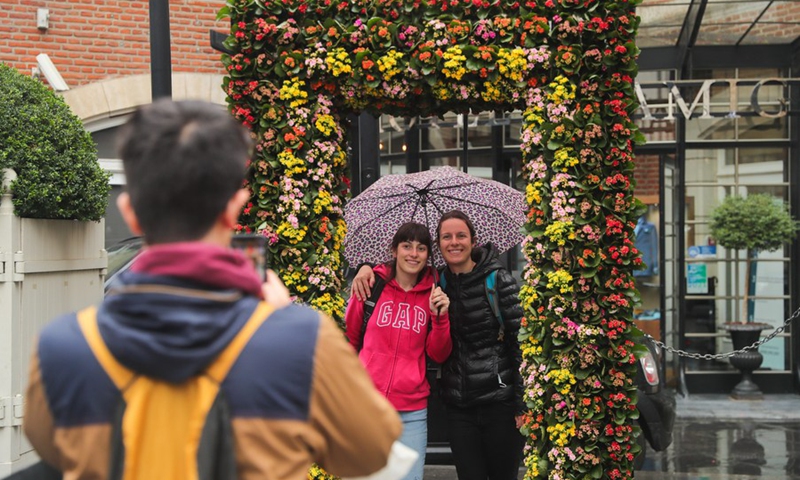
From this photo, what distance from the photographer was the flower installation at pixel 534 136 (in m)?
5.06

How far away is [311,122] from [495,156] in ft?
23.6

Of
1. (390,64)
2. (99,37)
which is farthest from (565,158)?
(99,37)

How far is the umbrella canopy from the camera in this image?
6.30 meters

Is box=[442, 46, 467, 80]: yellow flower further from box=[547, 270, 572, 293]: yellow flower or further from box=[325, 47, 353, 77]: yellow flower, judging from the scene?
box=[547, 270, 572, 293]: yellow flower

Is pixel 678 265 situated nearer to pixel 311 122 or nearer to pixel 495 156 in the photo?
pixel 495 156

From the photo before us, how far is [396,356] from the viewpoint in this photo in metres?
5.24

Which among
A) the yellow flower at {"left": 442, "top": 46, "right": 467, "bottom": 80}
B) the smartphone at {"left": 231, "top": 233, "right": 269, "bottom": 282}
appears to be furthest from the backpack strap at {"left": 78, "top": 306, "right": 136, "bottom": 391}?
the yellow flower at {"left": 442, "top": 46, "right": 467, "bottom": 80}

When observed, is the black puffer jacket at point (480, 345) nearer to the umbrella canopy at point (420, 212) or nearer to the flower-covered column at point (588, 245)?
the flower-covered column at point (588, 245)

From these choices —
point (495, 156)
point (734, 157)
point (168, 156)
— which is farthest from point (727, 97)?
point (168, 156)

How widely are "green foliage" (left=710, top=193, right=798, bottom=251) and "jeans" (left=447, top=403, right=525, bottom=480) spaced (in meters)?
6.99

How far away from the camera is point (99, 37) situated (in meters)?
11.8

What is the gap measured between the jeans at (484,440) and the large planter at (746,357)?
7242mm

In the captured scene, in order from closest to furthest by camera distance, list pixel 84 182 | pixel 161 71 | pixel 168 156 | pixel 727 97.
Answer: pixel 168 156 < pixel 161 71 < pixel 84 182 < pixel 727 97

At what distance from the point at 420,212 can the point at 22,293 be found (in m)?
2.54
